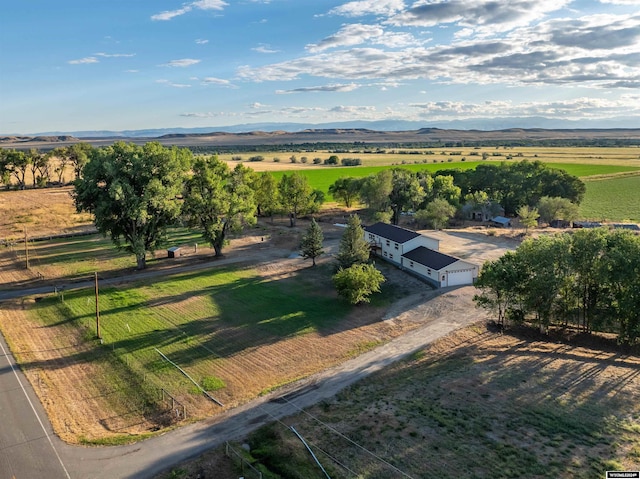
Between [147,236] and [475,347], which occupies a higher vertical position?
[147,236]

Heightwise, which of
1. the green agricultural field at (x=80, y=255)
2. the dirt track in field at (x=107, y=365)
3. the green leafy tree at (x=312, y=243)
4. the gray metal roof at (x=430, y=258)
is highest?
the green leafy tree at (x=312, y=243)

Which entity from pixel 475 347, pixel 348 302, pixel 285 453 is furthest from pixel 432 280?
pixel 285 453

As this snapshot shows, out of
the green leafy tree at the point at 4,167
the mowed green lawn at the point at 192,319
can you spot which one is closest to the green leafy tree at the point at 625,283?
the mowed green lawn at the point at 192,319

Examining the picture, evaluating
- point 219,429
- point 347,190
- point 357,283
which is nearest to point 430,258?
point 357,283

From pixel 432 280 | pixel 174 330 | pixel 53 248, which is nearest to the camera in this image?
pixel 174 330

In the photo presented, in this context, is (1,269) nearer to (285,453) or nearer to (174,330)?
(174,330)

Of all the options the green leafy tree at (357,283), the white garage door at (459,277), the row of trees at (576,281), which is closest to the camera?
the row of trees at (576,281)

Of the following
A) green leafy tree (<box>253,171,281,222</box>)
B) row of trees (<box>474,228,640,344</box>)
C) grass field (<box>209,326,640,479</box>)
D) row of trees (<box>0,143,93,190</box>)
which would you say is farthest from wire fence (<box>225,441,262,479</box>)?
row of trees (<box>0,143,93,190</box>)

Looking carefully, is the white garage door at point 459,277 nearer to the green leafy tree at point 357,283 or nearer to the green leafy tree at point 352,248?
the green leafy tree at point 352,248
